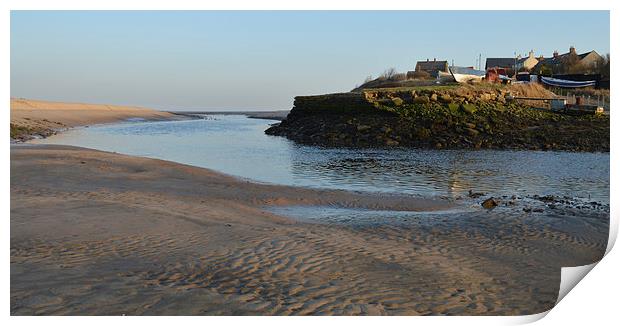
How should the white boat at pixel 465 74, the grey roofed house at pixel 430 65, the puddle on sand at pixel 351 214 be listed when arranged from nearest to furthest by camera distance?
the puddle on sand at pixel 351 214 → the white boat at pixel 465 74 → the grey roofed house at pixel 430 65

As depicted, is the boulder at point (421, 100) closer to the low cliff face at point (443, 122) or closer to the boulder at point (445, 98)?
the low cliff face at point (443, 122)

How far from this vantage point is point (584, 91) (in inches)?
1944

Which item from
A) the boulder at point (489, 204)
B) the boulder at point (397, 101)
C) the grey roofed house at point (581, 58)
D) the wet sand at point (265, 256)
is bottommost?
the wet sand at point (265, 256)

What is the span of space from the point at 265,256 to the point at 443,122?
2648cm

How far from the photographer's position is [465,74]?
45156mm

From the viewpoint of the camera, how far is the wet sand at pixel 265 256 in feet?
18.7

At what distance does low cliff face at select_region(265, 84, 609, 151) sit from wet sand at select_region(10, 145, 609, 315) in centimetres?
1802

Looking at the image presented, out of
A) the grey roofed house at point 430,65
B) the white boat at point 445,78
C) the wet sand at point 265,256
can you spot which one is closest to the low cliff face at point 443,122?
the white boat at point 445,78

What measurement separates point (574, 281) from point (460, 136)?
77.9 feet

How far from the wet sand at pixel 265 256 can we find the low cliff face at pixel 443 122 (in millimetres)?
18021

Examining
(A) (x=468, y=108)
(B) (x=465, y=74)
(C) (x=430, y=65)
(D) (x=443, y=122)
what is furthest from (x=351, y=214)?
(C) (x=430, y=65)

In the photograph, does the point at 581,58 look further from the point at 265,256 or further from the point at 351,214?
the point at 265,256

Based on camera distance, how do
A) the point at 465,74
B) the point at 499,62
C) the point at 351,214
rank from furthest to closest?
the point at 499,62
the point at 465,74
the point at 351,214

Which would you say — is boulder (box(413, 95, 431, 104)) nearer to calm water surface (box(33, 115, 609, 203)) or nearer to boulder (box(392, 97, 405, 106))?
boulder (box(392, 97, 405, 106))
